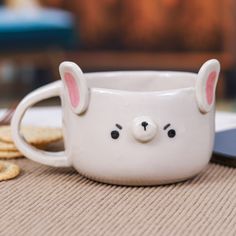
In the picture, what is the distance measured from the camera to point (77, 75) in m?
0.54

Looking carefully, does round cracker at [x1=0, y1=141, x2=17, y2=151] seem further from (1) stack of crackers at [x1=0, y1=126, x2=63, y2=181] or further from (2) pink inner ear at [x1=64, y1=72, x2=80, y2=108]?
(2) pink inner ear at [x1=64, y1=72, x2=80, y2=108]

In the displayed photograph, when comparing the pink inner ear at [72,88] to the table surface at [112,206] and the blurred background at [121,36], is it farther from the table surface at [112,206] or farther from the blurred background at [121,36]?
the blurred background at [121,36]

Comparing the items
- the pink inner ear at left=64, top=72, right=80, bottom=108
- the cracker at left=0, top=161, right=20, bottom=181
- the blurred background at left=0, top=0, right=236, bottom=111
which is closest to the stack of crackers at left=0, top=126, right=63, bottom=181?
the cracker at left=0, top=161, right=20, bottom=181

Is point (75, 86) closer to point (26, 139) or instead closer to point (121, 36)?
point (26, 139)

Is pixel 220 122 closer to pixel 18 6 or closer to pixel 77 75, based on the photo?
pixel 77 75

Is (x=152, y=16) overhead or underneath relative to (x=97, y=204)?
underneath

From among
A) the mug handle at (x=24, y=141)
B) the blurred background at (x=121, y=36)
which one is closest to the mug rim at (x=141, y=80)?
the mug handle at (x=24, y=141)

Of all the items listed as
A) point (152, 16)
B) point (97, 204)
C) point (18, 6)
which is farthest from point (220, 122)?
point (18, 6)

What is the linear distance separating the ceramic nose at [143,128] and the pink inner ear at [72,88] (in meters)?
0.06

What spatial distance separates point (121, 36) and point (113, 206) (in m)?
3.03

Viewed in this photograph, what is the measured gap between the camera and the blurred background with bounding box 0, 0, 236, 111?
3109 mm

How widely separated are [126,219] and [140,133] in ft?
0.31

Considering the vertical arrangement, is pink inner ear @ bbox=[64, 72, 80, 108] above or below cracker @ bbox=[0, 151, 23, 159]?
above

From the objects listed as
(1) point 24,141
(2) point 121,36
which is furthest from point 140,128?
(2) point 121,36
